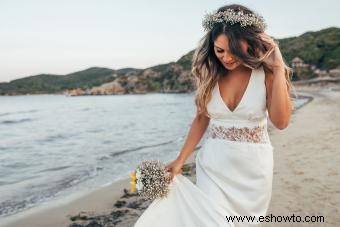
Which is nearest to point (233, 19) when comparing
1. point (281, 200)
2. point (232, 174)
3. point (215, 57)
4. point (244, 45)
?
point (244, 45)

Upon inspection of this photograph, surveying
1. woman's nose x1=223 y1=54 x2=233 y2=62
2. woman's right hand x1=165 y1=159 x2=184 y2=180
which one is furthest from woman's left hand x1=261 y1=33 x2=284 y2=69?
woman's right hand x1=165 y1=159 x2=184 y2=180

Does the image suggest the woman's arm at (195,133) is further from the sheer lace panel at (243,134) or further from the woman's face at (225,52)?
the woman's face at (225,52)

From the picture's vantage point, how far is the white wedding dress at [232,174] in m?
2.73

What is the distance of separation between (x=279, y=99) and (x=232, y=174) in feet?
2.03

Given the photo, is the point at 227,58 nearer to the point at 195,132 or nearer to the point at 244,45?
the point at 244,45

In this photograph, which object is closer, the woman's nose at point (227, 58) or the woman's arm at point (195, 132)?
the woman's nose at point (227, 58)

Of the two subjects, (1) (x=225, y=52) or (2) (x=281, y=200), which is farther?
(2) (x=281, y=200)

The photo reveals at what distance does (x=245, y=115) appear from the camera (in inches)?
110

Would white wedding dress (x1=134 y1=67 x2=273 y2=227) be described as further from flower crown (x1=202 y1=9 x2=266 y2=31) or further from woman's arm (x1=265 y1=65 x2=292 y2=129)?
flower crown (x1=202 y1=9 x2=266 y2=31)

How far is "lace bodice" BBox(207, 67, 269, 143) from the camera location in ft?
9.00

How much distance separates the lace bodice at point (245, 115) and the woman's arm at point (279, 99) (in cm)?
8

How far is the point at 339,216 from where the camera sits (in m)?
5.28

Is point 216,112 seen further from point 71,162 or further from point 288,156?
point 71,162

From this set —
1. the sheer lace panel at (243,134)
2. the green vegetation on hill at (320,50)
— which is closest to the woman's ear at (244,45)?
the sheer lace panel at (243,134)
